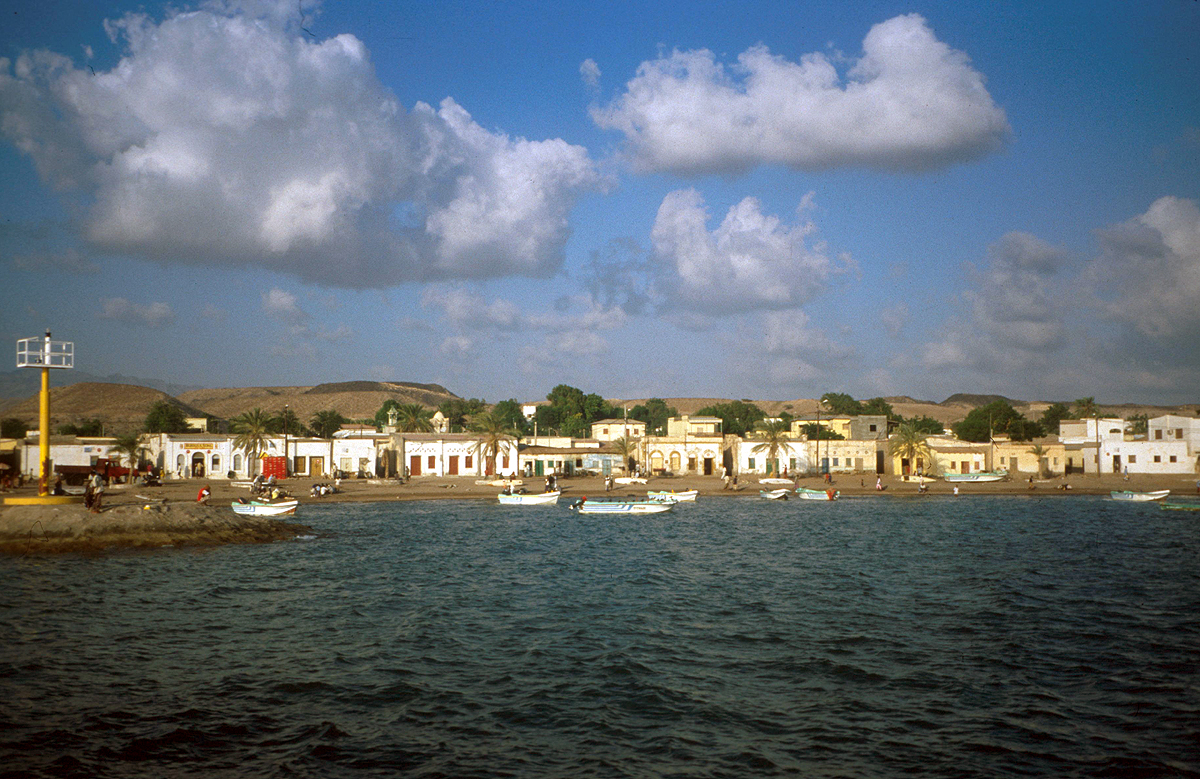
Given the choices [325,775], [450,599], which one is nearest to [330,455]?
[450,599]

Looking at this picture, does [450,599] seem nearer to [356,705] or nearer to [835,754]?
[356,705]

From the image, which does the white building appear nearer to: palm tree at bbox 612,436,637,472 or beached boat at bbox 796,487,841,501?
palm tree at bbox 612,436,637,472

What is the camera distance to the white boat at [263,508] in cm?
5344

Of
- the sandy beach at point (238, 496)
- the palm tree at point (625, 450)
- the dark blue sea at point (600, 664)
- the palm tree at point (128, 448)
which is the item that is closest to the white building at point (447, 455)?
the sandy beach at point (238, 496)

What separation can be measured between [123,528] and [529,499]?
32.5 meters

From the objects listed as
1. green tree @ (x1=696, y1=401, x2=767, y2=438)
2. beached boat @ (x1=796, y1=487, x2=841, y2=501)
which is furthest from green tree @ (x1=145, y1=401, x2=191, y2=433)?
green tree @ (x1=696, y1=401, x2=767, y2=438)

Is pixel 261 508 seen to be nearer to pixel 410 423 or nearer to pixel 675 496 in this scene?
pixel 675 496

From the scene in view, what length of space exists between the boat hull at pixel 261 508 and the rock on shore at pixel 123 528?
545 cm

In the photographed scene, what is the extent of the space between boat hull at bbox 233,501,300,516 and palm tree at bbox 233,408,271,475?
23.4m

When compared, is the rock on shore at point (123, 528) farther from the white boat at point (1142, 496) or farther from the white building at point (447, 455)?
the white boat at point (1142, 496)

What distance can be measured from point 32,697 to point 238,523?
96.5ft

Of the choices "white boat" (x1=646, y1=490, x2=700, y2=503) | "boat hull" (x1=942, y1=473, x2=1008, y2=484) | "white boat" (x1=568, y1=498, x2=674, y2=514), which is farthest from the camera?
"boat hull" (x1=942, y1=473, x2=1008, y2=484)

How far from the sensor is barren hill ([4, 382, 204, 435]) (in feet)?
491

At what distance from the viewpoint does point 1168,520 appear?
58156 mm
